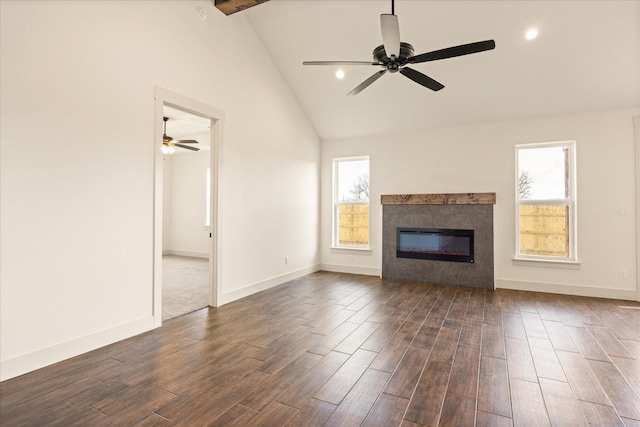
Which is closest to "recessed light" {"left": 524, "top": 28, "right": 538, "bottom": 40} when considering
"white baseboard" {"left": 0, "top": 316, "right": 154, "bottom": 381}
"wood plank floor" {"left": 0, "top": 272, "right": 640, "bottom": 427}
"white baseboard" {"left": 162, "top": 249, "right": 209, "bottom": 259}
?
"wood plank floor" {"left": 0, "top": 272, "right": 640, "bottom": 427}

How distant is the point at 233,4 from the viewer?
3820 mm

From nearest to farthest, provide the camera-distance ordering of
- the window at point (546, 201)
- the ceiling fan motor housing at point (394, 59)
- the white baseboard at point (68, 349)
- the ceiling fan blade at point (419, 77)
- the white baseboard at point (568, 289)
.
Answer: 1. the white baseboard at point (68, 349)
2. the ceiling fan motor housing at point (394, 59)
3. the ceiling fan blade at point (419, 77)
4. the white baseboard at point (568, 289)
5. the window at point (546, 201)

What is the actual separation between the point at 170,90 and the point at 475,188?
465cm

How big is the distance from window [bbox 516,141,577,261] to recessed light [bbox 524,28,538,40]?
5.74ft

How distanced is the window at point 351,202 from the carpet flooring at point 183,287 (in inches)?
106

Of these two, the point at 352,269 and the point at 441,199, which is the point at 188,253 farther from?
the point at 441,199

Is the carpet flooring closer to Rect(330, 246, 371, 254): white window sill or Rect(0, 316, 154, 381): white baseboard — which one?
Rect(0, 316, 154, 381): white baseboard

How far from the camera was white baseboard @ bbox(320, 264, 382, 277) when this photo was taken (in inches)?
235

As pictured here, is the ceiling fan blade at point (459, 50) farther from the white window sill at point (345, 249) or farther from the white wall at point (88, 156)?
the white window sill at point (345, 249)

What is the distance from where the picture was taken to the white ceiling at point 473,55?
11.9ft

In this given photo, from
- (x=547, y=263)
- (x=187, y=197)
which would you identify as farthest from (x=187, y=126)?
(x=547, y=263)

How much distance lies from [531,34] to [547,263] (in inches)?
126

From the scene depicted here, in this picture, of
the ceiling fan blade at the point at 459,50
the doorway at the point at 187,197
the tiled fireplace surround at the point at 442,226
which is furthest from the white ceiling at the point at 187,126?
the ceiling fan blade at the point at 459,50

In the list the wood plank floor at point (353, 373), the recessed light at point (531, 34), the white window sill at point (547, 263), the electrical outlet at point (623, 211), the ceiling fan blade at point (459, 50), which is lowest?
the wood plank floor at point (353, 373)
